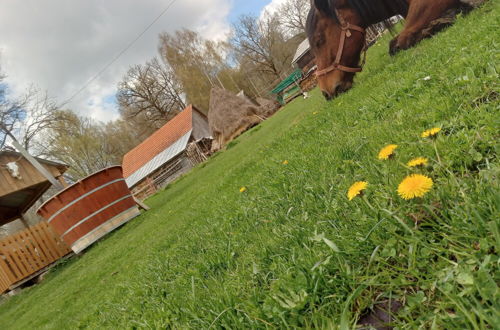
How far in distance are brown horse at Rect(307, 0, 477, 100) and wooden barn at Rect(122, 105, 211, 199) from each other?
85.8ft

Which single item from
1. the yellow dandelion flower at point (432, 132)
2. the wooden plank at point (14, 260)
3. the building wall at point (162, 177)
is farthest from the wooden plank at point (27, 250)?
the building wall at point (162, 177)

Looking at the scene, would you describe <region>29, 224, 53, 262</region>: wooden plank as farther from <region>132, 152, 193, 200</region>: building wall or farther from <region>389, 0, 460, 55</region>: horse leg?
<region>132, 152, 193, 200</region>: building wall

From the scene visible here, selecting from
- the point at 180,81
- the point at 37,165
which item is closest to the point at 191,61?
the point at 180,81

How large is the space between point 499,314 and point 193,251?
7.87 feet

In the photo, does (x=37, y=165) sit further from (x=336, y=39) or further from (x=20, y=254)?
(x=336, y=39)

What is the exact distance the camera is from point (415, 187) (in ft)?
3.28

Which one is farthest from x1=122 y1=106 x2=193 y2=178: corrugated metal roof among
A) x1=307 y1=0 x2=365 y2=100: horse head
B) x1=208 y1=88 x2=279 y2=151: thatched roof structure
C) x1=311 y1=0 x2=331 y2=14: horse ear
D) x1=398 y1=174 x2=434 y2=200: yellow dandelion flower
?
x1=398 y1=174 x2=434 y2=200: yellow dandelion flower

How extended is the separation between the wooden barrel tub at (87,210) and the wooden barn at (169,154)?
19440 millimetres

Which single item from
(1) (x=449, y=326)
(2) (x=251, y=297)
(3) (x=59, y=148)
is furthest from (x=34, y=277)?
(3) (x=59, y=148)

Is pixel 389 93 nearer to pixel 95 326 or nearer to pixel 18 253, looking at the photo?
pixel 95 326

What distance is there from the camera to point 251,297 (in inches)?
51.6

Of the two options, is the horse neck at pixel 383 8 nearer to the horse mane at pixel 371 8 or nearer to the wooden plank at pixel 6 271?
the horse mane at pixel 371 8

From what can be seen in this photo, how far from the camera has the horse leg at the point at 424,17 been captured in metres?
4.59

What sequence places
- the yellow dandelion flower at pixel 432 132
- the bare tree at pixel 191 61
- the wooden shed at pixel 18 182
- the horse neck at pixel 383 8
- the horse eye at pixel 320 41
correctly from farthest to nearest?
1. the bare tree at pixel 191 61
2. the wooden shed at pixel 18 182
3. the horse eye at pixel 320 41
4. the horse neck at pixel 383 8
5. the yellow dandelion flower at pixel 432 132
